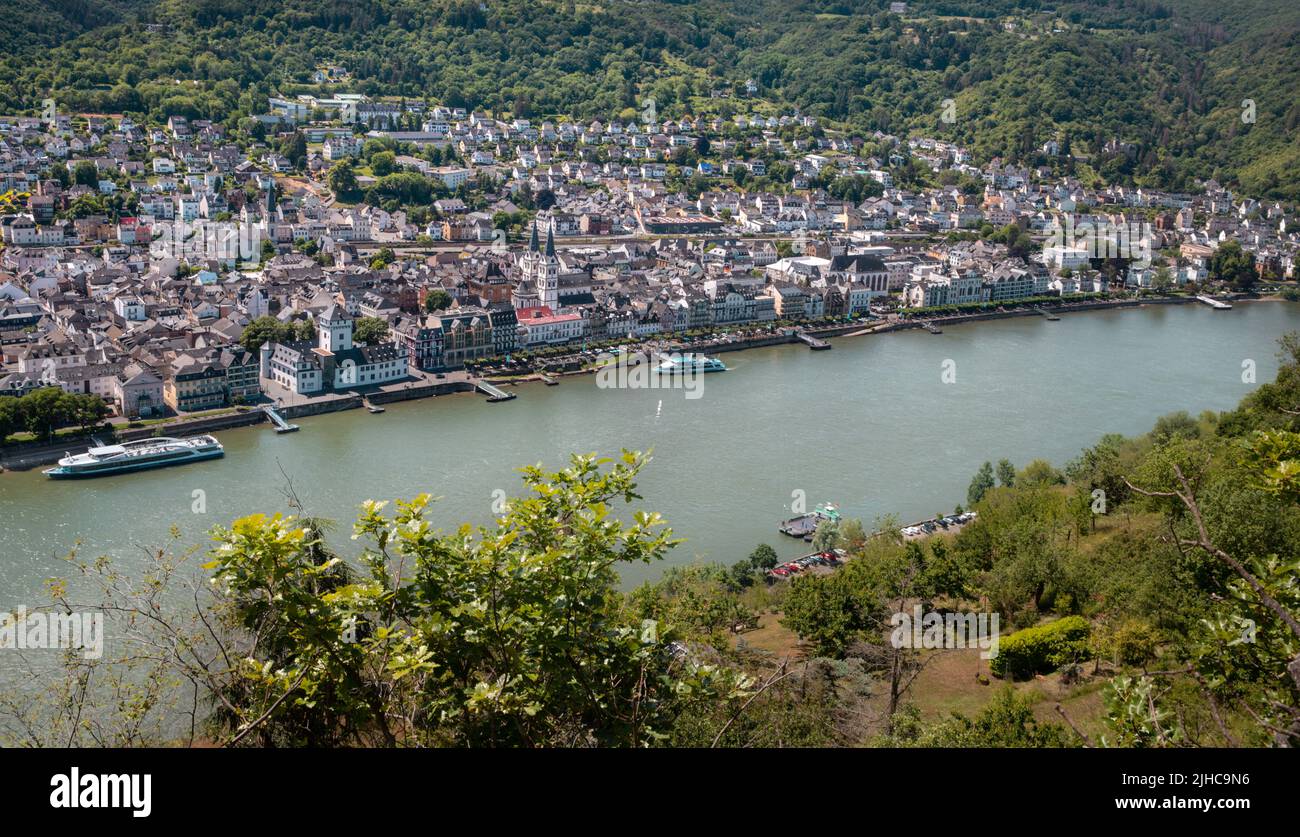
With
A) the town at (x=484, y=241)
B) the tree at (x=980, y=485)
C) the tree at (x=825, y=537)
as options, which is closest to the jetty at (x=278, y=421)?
the town at (x=484, y=241)

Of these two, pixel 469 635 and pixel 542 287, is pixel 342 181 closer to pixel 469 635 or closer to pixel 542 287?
pixel 542 287

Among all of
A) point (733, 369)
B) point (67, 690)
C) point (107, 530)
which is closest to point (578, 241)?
point (733, 369)

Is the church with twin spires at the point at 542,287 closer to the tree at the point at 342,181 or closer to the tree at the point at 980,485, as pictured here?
the tree at the point at 342,181

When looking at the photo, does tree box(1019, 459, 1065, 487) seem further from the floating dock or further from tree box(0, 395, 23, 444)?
tree box(0, 395, 23, 444)

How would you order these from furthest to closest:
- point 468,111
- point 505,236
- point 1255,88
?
point 1255,88, point 468,111, point 505,236

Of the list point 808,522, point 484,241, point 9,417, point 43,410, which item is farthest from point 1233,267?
point 9,417
